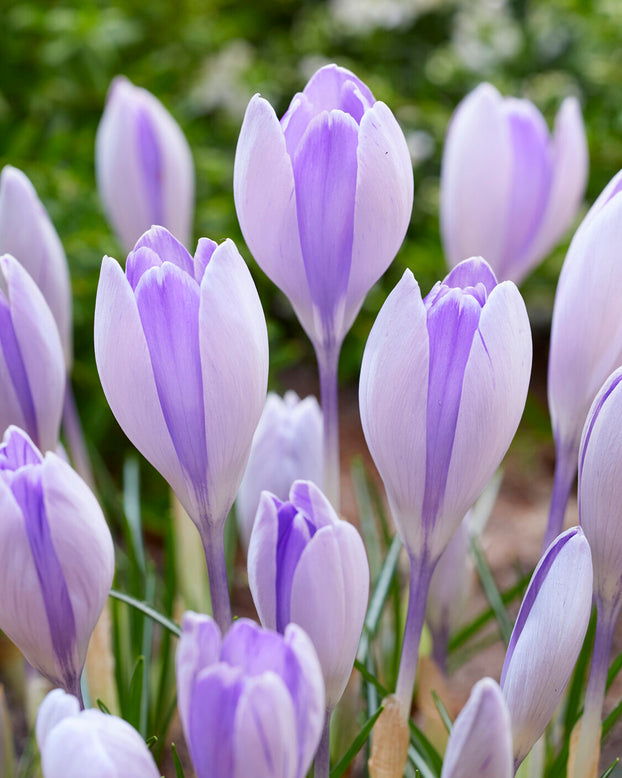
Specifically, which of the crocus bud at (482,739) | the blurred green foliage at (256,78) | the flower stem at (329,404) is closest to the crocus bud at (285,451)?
the flower stem at (329,404)

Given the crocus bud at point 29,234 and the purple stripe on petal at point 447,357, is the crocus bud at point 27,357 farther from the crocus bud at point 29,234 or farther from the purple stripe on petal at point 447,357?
the purple stripe on petal at point 447,357

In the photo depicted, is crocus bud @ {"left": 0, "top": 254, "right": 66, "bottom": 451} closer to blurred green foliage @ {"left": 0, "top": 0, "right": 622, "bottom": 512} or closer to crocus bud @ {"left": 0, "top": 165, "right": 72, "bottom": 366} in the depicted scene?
crocus bud @ {"left": 0, "top": 165, "right": 72, "bottom": 366}

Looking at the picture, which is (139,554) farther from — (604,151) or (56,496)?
(604,151)

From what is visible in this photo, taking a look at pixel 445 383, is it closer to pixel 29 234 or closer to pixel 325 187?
pixel 325 187

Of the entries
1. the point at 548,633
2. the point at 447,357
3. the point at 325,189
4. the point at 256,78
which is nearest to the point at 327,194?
the point at 325,189

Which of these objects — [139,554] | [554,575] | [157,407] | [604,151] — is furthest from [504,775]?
[604,151]
